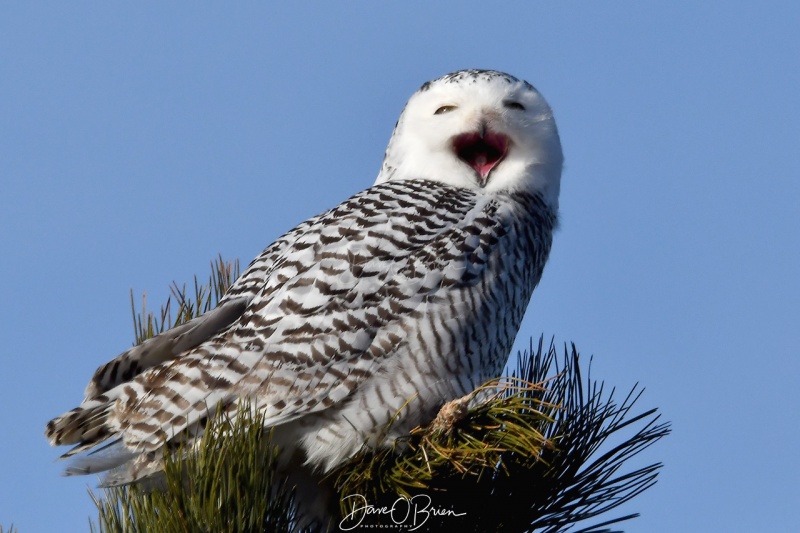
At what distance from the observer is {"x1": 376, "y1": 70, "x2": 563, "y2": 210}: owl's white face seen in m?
4.49

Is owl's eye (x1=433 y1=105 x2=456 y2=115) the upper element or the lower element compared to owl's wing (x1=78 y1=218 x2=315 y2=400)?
upper

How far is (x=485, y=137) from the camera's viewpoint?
454 cm

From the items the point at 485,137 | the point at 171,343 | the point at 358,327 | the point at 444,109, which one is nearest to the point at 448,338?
the point at 358,327

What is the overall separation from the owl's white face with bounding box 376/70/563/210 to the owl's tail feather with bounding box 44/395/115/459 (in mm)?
1857

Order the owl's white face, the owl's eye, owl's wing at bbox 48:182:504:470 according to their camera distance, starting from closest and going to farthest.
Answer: owl's wing at bbox 48:182:504:470, the owl's white face, the owl's eye

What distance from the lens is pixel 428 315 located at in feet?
12.1

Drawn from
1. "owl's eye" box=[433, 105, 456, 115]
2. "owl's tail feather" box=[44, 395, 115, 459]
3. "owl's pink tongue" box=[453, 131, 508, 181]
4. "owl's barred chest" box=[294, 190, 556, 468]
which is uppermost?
"owl's eye" box=[433, 105, 456, 115]

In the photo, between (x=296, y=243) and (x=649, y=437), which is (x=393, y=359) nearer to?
(x=296, y=243)

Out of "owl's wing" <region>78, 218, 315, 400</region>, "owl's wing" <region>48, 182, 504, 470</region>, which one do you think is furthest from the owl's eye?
"owl's wing" <region>78, 218, 315, 400</region>

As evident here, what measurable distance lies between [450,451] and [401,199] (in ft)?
4.83

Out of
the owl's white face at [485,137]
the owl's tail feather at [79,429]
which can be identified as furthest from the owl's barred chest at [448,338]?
the owl's tail feather at [79,429]

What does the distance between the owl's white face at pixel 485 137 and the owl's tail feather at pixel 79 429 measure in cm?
186
